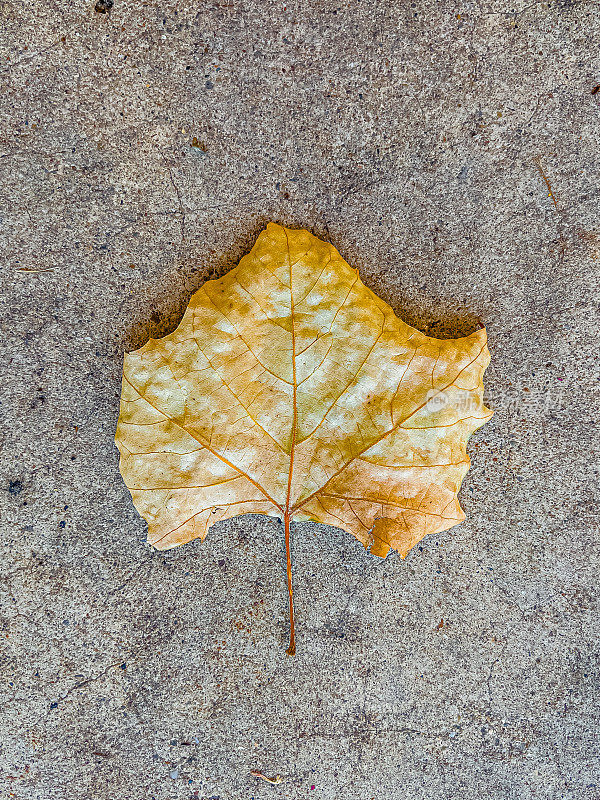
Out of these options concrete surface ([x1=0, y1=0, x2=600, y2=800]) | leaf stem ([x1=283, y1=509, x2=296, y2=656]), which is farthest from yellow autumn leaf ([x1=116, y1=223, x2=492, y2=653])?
concrete surface ([x1=0, y1=0, x2=600, y2=800])

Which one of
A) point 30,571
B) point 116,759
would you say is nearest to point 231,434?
point 30,571

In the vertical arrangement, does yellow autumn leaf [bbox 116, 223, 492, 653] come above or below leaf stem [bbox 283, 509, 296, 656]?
above

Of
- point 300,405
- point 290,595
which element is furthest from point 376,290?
point 290,595

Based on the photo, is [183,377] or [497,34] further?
[497,34]

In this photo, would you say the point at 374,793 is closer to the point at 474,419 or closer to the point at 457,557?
the point at 457,557

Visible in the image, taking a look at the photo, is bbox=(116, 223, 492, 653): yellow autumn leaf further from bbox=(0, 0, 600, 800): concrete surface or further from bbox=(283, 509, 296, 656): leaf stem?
bbox=(0, 0, 600, 800): concrete surface

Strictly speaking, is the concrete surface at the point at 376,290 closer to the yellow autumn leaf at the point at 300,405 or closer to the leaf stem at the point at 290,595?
the leaf stem at the point at 290,595
